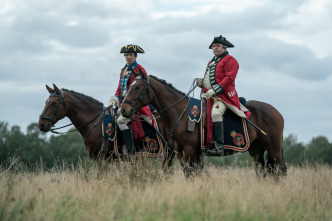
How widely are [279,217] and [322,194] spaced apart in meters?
2.38

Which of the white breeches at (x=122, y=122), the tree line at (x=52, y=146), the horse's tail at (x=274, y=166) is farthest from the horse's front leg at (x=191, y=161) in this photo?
the tree line at (x=52, y=146)

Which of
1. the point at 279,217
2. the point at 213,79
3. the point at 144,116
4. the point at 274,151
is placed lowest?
the point at 279,217

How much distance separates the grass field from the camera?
20.4 ft

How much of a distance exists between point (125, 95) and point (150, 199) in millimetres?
4435

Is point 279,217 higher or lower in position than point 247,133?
lower

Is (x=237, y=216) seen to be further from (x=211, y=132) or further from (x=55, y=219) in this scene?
(x=211, y=132)

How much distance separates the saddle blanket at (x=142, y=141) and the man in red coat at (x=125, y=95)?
0.17m

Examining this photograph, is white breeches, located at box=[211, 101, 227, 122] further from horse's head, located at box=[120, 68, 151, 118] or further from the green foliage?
the green foliage

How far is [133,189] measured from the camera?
776cm

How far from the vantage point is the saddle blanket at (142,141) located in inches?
411

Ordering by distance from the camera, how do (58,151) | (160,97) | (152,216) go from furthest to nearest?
(58,151)
(160,97)
(152,216)

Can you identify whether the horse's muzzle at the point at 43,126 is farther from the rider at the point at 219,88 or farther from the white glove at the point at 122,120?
the rider at the point at 219,88

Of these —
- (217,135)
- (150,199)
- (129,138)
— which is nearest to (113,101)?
(129,138)

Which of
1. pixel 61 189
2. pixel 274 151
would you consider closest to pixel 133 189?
pixel 61 189
